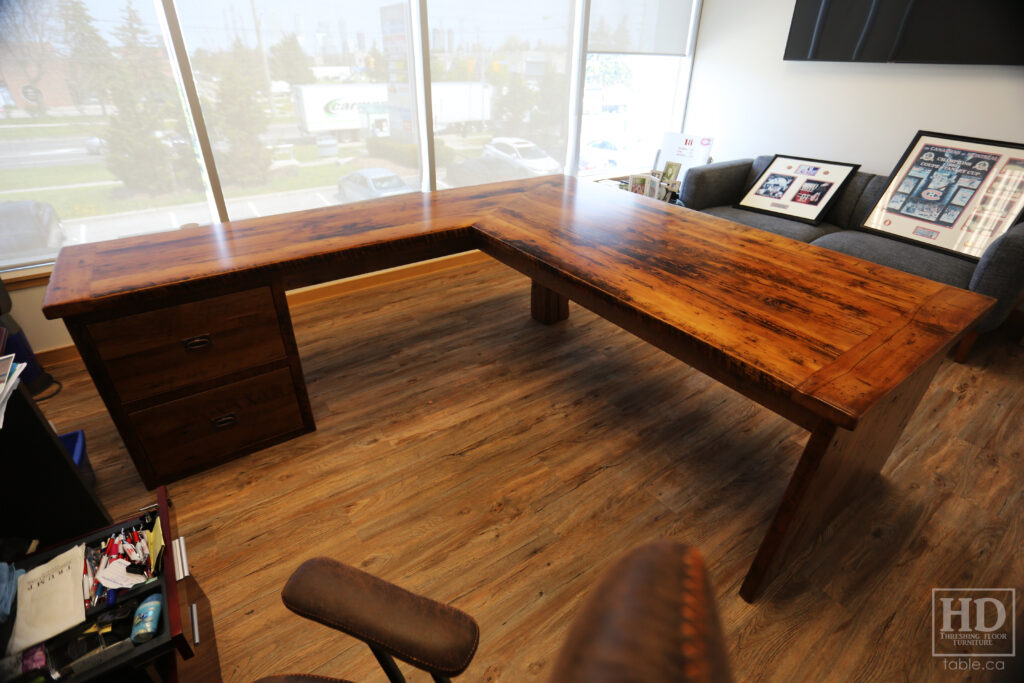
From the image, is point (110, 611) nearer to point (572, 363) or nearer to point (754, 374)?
point (754, 374)

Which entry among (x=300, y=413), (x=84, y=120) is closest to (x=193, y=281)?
(x=300, y=413)

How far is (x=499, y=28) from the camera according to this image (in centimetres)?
296

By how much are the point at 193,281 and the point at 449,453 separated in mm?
979

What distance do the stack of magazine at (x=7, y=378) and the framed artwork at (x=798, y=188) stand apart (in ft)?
11.4

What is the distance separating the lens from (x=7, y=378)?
1049 millimetres

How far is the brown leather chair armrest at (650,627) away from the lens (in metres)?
0.27

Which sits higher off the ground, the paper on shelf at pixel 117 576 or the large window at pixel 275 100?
the large window at pixel 275 100

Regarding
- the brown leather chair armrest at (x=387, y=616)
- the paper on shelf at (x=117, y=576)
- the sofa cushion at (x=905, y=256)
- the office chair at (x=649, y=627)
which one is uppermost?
the office chair at (x=649, y=627)

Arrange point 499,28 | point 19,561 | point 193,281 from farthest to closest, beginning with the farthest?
point 499,28 → point 193,281 → point 19,561

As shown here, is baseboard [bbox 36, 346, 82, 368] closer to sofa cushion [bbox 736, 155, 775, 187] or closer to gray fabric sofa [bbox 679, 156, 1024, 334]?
gray fabric sofa [bbox 679, 156, 1024, 334]

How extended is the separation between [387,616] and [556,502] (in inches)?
40.6

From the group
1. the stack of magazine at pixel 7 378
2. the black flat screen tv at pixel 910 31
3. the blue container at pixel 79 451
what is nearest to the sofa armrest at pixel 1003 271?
the black flat screen tv at pixel 910 31

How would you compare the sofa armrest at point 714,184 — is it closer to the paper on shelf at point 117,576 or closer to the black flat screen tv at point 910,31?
the black flat screen tv at point 910,31

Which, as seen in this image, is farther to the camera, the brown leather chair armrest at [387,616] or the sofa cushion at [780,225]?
the sofa cushion at [780,225]
